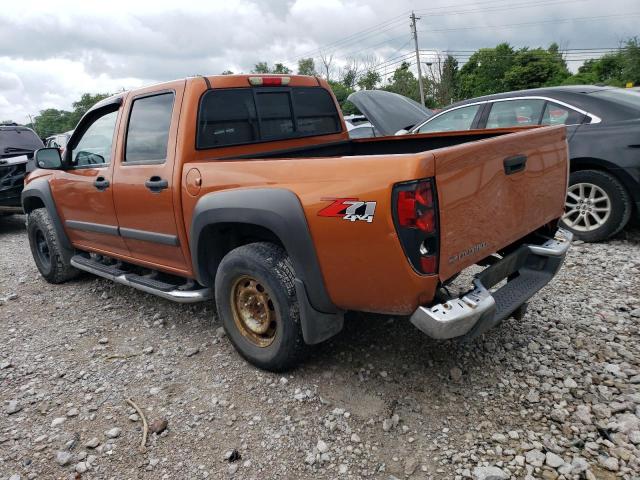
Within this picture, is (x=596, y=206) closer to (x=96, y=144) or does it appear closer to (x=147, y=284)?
(x=147, y=284)

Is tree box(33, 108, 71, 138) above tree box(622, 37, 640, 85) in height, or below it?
above

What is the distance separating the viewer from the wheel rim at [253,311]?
2994 millimetres

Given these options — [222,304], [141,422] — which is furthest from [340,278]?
[141,422]

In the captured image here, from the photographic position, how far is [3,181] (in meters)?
8.11

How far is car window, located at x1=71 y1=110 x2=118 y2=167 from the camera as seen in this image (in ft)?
13.3

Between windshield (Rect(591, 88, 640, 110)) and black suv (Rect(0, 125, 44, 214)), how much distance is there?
341 inches

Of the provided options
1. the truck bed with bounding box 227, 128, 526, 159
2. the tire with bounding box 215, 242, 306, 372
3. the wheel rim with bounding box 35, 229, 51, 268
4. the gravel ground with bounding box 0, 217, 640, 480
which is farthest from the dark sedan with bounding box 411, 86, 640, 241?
the wheel rim with bounding box 35, 229, 51, 268

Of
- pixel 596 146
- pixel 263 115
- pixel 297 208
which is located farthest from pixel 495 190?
pixel 596 146

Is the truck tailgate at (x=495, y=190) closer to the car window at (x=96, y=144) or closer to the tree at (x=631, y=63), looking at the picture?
the car window at (x=96, y=144)

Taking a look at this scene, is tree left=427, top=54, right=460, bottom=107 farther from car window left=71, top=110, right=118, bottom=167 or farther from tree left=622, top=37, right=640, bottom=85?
car window left=71, top=110, right=118, bottom=167

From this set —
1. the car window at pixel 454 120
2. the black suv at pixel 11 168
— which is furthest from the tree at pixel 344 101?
the black suv at pixel 11 168

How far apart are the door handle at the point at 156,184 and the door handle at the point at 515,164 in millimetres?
2147

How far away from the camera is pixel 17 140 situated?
8.78m

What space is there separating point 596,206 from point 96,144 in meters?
4.88
